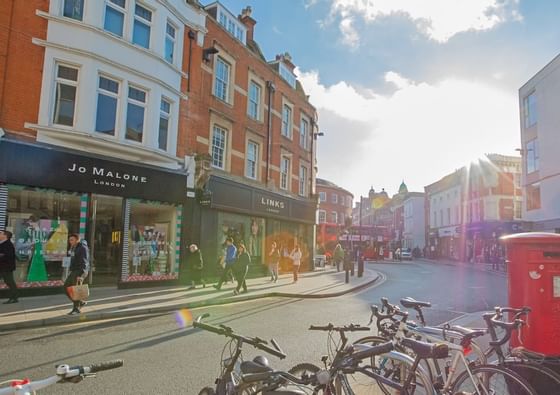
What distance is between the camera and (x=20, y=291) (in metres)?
10.7

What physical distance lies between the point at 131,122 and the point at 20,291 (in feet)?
20.2

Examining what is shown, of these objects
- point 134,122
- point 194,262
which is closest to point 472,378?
Answer: point 194,262

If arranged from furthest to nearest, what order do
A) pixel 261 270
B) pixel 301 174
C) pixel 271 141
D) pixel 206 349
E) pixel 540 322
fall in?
pixel 301 174 < pixel 271 141 < pixel 261 270 < pixel 206 349 < pixel 540 322

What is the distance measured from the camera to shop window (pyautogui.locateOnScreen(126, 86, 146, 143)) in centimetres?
1326

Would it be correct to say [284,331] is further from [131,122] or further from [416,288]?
[416,288]

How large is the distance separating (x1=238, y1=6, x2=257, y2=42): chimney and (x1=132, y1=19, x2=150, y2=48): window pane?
29.9 feet

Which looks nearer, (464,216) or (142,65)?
(142,65)

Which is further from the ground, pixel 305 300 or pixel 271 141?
pixel 271 141

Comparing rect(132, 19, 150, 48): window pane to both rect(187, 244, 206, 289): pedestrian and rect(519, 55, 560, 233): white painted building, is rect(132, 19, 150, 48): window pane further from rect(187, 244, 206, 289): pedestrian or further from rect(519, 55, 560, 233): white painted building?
rect(519, 55, 560, 233): white painted building

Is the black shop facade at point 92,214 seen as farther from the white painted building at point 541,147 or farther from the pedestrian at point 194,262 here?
the white painted building at point 541,147

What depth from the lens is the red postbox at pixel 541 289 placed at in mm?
4051

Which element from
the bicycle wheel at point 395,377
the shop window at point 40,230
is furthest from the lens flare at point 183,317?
the bicycle wheel at point 395,377

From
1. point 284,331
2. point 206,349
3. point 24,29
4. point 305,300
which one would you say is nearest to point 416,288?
point 305,300

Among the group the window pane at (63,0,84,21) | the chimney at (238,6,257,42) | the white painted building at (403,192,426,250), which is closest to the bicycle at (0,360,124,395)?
the window pane at (63,0,84,21)
